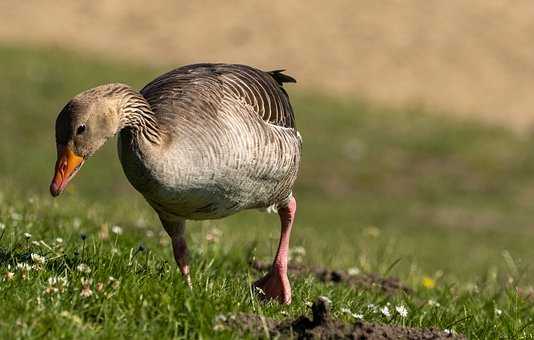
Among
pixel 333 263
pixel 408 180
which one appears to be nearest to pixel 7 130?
pixel 408 180

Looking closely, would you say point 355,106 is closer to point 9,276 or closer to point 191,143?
point 191,143

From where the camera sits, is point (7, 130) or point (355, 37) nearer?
point (7, 130)

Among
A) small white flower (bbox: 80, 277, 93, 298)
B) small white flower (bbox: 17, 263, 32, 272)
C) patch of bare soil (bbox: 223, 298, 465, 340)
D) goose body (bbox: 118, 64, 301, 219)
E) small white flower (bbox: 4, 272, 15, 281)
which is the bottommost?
patch of bare soil (bbox: 223, 298, 465, 340)

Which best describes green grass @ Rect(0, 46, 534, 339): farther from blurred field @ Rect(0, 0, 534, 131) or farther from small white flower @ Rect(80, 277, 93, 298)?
blurred field @ Rect(0, 0, 534, 131)

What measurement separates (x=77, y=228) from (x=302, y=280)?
191 cm

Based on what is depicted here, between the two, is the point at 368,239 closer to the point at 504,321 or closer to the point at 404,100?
the point at 504,321

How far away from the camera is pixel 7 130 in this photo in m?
18.3

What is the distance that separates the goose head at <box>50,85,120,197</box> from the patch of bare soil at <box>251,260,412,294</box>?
110 inches

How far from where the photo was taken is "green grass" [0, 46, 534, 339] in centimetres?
502

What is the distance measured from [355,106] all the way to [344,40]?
746 centimetres

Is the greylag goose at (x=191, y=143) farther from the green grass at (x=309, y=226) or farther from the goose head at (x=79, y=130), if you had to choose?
the green grass at (x=309, y=226)

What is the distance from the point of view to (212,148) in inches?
222

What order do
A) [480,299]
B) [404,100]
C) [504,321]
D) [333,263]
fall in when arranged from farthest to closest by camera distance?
1. [404,100]
2. [333,263]
3. [480,299]
4. [504,321]

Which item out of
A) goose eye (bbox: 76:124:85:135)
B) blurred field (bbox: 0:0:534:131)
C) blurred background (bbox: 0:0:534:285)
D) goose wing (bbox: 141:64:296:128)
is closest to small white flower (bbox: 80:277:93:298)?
goose eye (bbox: 76:124:85:135)
